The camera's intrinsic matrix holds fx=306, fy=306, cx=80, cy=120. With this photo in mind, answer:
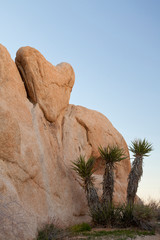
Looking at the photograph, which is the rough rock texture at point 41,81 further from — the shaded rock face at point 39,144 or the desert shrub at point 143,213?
the desert shrub at point 143,213

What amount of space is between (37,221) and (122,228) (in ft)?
13.0

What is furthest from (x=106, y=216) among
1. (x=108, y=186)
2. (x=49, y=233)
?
(x=49, y=233)

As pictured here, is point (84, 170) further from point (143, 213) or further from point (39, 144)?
point (143, 213)

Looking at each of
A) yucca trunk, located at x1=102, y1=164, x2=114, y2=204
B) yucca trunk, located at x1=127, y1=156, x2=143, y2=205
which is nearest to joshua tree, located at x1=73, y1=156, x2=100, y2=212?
yucca trunk, located at x1=102, y1=164, x2=114, y2=204

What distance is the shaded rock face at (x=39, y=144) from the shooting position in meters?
10.3

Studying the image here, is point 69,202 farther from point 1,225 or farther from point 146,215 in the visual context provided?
point 1,225

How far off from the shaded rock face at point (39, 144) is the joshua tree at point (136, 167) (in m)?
1.36

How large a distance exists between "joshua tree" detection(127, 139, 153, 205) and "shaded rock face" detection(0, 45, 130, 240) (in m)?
1.36

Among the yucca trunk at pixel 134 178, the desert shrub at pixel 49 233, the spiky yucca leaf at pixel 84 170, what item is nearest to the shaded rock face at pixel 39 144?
the desert shrub at pixel 49 233

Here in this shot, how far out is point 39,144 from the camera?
1291 cm

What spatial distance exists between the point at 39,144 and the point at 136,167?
5276 mm

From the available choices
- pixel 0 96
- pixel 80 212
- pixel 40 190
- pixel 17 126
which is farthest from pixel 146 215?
pixel 0 96

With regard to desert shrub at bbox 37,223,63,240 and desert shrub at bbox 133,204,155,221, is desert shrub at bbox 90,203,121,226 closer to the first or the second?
desert shrub at bbox 133,204,155,221

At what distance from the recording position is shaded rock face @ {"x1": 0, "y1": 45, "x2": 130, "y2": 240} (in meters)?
10.3
